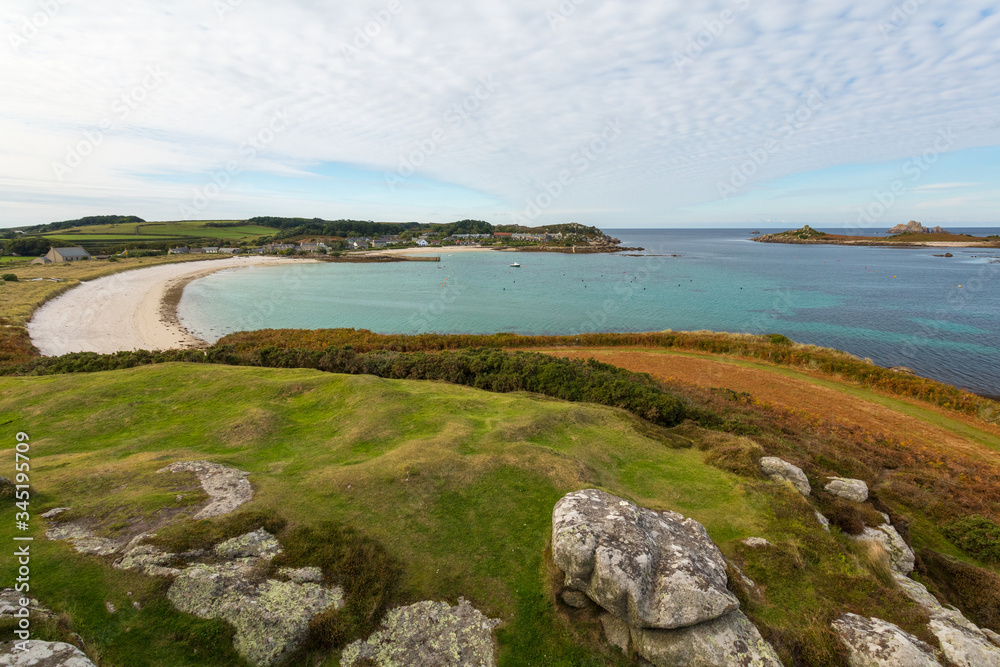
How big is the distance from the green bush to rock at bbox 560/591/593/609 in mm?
12619

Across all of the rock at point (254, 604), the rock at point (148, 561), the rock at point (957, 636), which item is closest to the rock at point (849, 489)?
the rock at point (957, 636)

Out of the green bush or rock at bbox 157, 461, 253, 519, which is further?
the green bush

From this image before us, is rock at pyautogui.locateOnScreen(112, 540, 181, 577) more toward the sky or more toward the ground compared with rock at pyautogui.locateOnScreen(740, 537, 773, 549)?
more toward the sky

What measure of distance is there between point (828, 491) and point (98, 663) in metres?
16.4

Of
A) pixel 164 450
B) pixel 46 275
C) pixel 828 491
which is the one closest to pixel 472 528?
pixel 164 450

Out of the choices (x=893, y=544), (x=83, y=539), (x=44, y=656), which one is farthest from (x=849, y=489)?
(x=83, y=539)

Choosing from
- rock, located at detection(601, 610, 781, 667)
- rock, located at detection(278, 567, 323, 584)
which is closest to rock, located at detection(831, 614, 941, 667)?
rock, located at detection(601, 610, 781, 667)

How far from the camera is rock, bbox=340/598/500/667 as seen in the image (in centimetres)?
648

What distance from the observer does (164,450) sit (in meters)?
11.5

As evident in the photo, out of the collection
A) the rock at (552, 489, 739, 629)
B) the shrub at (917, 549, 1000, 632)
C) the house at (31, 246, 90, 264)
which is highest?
the house at (31, 246, 90, 264)

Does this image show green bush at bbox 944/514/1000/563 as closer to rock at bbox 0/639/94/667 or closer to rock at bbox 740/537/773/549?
rock at bbox 740/537/773/549

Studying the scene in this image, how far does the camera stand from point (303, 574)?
7215 millimetres

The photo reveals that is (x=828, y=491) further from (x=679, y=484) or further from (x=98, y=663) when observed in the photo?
(x=98, y=663)

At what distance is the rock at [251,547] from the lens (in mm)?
7273
